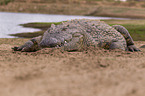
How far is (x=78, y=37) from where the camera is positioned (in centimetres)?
590

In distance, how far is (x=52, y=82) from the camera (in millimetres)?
2877

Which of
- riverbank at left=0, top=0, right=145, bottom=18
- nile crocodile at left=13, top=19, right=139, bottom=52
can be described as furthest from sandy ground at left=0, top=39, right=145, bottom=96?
riverbank at left=0, top=0, right=145, bottom=18

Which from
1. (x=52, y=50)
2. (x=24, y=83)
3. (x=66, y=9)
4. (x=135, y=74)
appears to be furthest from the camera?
(x=66, y=9)

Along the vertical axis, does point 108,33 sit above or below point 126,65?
above

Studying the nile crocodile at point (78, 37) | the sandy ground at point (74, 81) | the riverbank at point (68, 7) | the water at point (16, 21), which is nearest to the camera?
the sandy ground at point (74, 81)

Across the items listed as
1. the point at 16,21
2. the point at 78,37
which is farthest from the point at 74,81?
the point at 16,21

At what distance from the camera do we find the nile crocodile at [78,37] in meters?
5.75

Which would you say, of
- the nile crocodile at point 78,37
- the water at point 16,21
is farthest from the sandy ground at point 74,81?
the water at point 16,21

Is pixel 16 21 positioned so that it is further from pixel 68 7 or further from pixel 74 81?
pixel 74 81

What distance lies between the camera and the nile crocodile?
5750 millimetres

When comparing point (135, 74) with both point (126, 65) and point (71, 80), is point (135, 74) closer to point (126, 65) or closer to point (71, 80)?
point (126, 65)

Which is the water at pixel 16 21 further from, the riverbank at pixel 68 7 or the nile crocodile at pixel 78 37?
the nile crocodile at pixel 78 37

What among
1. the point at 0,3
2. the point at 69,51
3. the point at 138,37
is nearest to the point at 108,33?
the point at 69,51

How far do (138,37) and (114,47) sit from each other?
8021 mm
